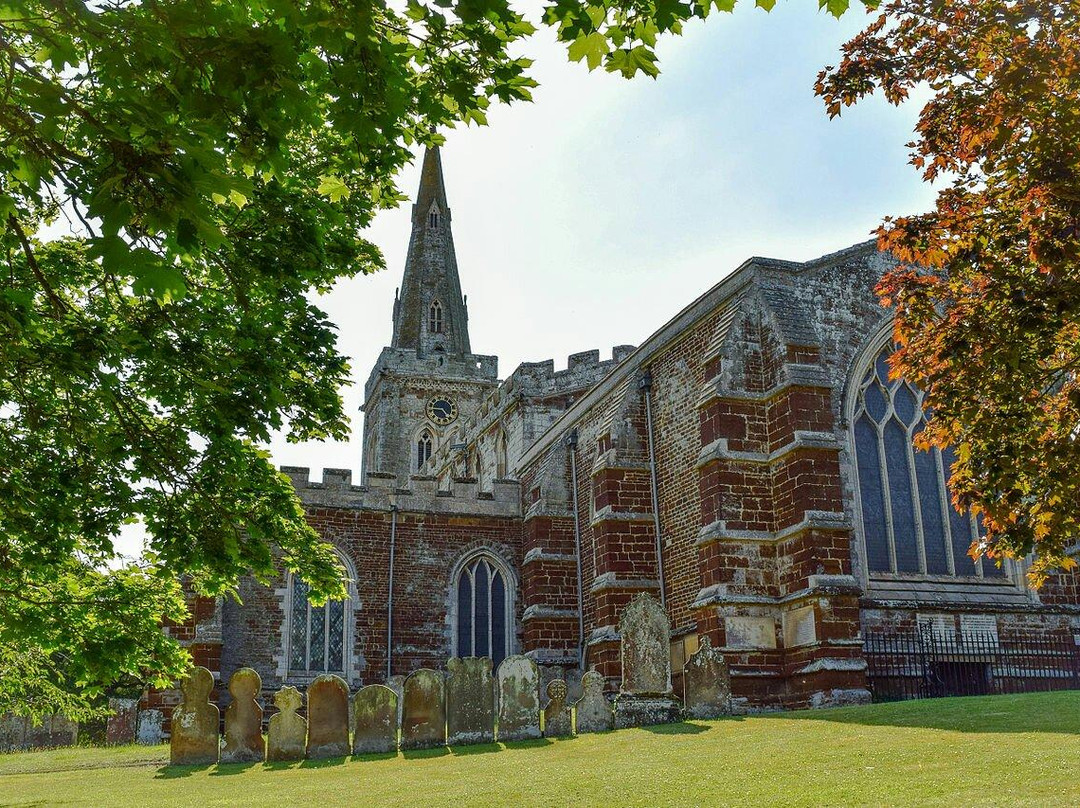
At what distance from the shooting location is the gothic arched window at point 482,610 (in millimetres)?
24391

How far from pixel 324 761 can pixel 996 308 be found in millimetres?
9716

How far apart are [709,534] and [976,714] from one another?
6425 millimetres

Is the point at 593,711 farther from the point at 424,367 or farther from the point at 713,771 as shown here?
the point at 424,367

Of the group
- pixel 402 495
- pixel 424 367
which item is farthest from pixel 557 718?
pixel 424 367

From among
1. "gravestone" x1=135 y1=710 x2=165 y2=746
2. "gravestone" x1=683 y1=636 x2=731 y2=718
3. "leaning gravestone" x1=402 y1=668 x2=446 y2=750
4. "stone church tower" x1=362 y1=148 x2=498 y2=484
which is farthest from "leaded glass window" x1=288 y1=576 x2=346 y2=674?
"stone church tower" x1=362 y1=148 x2=498 y2=484

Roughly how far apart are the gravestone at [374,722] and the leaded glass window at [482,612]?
34.5 ft

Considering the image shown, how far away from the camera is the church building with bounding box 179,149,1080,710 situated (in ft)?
55.5

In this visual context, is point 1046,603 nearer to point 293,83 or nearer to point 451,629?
point 451,629

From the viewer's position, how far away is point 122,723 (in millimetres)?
19469

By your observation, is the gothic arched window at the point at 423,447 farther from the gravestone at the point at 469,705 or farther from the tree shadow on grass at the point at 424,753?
the tree shadow on grass at the point at 424,753

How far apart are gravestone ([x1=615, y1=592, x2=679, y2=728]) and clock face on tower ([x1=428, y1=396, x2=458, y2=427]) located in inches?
1305

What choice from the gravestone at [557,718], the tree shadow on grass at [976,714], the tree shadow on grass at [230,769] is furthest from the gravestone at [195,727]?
the tree shadow on grass at [976,714]

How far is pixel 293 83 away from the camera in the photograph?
4727 mm

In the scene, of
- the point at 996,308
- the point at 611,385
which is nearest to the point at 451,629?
the point at 611,385
